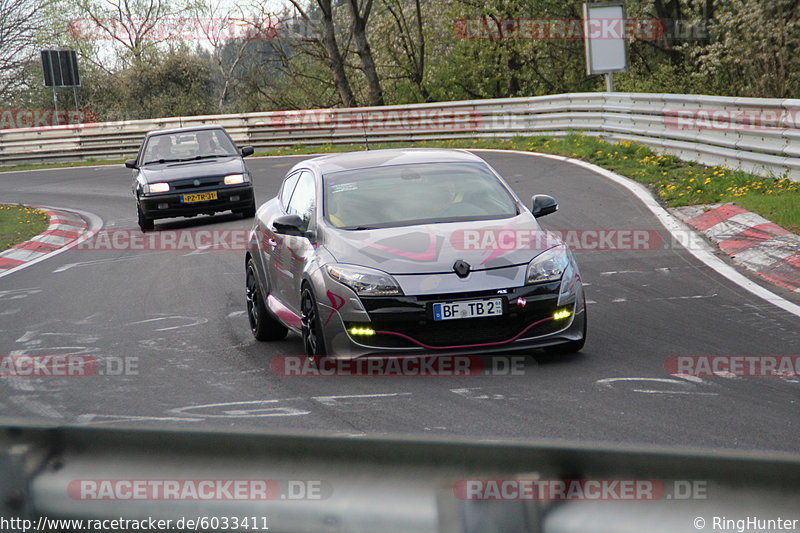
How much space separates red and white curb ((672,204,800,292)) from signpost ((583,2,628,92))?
11232mm

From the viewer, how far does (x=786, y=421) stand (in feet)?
17.5

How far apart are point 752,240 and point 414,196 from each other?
14.4 ft

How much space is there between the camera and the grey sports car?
22.0 ft

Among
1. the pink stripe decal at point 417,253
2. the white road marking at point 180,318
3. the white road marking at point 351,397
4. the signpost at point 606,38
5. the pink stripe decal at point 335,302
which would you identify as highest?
the signpost at point 606,38

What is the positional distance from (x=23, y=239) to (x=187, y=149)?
3.09 metres

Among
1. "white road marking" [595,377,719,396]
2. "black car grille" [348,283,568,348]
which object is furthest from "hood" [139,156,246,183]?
"white road marking" [595,377,719,396]

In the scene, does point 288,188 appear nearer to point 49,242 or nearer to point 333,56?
point 49,242

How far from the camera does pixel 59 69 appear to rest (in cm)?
3672

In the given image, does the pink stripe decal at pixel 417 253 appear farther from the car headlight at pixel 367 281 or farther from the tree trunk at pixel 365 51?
the tree trunk at pixel 365 51

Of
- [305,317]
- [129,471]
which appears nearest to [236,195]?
[305,317]

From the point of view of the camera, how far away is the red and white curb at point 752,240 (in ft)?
Result: 31.2

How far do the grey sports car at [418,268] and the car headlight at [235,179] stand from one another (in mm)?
9396

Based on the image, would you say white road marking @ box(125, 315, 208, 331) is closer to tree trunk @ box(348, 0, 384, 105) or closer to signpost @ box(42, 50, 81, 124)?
tree trunk @ box(348, 0, 384, 105)

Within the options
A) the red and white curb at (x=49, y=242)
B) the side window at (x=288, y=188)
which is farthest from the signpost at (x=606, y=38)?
the side window at (x=288, y=188)
